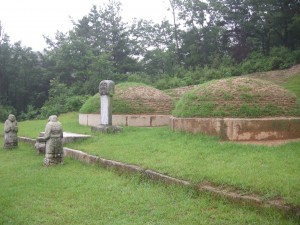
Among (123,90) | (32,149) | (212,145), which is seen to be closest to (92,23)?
(123,90)

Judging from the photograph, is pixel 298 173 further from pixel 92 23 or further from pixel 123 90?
pixel 92 23

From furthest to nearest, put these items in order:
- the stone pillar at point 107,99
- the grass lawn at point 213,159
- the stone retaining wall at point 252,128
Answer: the stone pillar at point 107,99
the stone retaining wall at point 252,128
the grass lawn at point 213,159

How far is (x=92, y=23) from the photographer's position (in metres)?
37.0

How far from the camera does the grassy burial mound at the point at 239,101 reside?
9509 millimetres

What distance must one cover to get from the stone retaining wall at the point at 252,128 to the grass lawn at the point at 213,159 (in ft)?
1.24

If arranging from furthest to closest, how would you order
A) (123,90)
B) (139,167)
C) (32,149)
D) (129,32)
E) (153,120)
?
(129,32), (123,90), (153,120), (32,149), (139,167)

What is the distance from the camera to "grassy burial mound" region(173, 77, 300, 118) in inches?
374

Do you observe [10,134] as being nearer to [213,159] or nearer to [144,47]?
[213,159]

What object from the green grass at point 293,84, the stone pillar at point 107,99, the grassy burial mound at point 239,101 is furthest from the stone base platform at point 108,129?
the green grass at point 293,84

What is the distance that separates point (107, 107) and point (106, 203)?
7726 mm

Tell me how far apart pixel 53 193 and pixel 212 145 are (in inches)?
167

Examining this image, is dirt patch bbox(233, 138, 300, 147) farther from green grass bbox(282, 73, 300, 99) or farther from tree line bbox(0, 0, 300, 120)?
tree line bbox(0, 0, 300, 120)

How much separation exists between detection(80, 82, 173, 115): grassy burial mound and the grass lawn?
4.65m

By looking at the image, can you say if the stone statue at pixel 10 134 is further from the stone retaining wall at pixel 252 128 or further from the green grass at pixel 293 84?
the green grass at pixel 293 84
